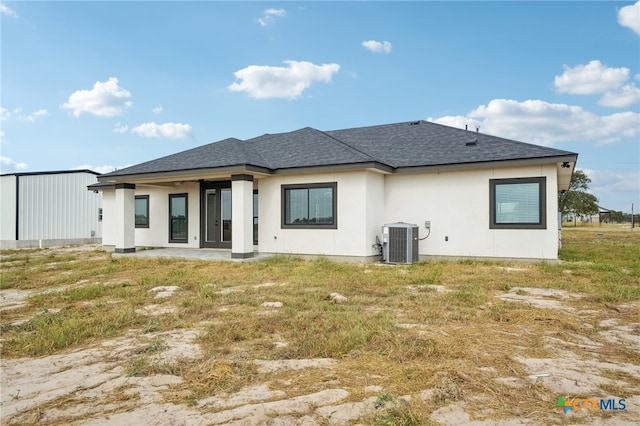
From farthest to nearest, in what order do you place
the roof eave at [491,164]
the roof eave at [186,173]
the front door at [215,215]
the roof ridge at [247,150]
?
1. the front door at [215,215]
2. the roof ridge at [247,150]
3. the roof eave at [186,173]
4. the roof eave at [491,164]

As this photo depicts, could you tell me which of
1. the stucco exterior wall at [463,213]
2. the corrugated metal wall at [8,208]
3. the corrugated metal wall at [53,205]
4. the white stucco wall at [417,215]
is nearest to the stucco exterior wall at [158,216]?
the white stucco wall at [417,215]

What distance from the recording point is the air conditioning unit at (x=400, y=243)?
10.4m

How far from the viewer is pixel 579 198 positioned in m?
44.4

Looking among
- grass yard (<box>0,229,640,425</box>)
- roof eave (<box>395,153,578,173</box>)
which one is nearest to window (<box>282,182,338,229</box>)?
roof eave (<box>395,153,578,173</box>)

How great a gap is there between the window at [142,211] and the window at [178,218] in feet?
4.48

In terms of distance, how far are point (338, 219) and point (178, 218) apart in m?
7.02

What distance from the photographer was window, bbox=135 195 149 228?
50.7ft

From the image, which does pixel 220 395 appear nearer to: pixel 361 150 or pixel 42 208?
pixel 361 150

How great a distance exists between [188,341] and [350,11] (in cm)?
1257

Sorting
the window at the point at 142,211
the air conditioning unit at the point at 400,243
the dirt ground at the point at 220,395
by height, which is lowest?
the dirt ground at the point at 220,395

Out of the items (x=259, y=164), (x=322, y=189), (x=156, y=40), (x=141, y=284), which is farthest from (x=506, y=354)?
(x=156, y=40)

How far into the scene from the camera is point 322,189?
1127 cm

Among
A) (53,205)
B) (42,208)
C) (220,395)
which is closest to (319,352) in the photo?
(220,395)

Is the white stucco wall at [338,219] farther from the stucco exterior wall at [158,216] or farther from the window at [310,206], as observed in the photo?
the stucco exterior wall at [158,216]
